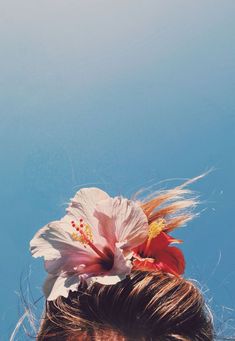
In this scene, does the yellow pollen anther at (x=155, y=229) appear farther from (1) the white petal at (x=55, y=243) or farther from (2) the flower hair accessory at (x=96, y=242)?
(1) the white petal at (x=55, y=243)

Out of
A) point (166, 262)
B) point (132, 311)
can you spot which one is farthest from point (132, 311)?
point (166, 262)

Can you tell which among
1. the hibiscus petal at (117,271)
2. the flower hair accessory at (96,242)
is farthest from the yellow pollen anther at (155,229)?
the hibiscus petal at (117,271)

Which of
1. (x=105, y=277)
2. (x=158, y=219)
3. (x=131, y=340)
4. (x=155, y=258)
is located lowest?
(x=131, y=340)

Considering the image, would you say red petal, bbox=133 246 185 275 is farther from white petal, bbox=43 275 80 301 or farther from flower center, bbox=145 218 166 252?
white petal, bbox=43 275 80 301

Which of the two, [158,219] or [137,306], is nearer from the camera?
[137,306]

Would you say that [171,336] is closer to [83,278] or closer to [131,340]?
[131,340]

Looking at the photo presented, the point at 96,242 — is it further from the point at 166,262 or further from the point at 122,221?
the point at 166,262

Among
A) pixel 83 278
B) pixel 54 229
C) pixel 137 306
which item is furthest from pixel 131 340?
pixel 54 229
